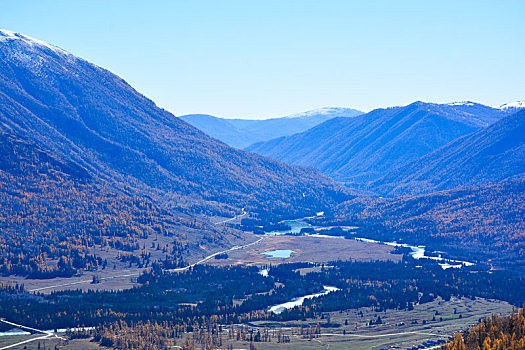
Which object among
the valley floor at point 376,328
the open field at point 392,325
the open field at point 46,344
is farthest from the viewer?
the open field at point 392,325

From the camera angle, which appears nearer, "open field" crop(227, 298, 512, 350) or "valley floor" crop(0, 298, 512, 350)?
"valley floor" crop(0, 298, 512, 350)

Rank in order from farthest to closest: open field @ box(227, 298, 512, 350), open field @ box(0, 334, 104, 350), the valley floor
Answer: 1. open field @ box(227, 298, 512, 350)
2. the valley floor
3. open field @ box(0, 334, 104, 350)

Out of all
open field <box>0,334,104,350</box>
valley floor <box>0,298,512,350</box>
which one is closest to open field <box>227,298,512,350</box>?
valley floor <box>0,298,512,350</box>

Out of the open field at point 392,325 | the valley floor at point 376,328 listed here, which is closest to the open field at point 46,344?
the valley floor at point 376,328

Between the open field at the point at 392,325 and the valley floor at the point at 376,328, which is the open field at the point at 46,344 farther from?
the open field at the point at 392,325

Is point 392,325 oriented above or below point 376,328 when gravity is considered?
above

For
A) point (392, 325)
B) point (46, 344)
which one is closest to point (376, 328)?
point (392, 325)

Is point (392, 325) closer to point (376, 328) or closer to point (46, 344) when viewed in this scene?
point (376, 328)

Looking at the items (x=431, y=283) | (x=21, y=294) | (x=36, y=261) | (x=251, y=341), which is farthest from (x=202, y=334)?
(x=36, y=261)

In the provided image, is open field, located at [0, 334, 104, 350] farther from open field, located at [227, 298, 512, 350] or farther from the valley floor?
open field, located at [227, 298, 512, 350]

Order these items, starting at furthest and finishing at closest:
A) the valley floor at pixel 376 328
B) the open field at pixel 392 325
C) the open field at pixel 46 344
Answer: the open field at pixel 392 325, the valley floor at pixel 376 328, the open field at pixel 46 344

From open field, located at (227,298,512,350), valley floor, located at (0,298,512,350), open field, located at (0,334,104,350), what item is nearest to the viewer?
open field, located at (0,334,104,350)

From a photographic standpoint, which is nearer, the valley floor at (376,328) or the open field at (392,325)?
the valley floor at (376,328)
